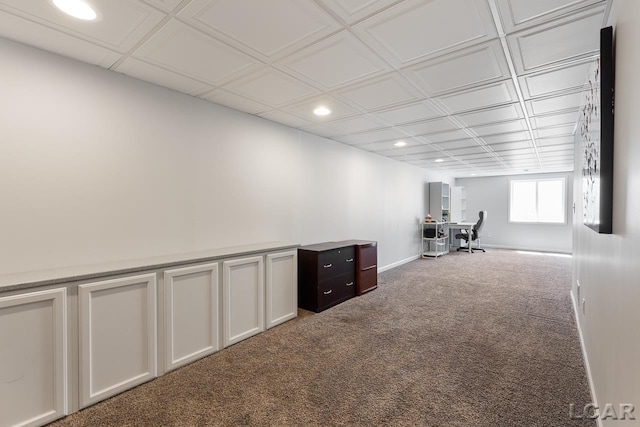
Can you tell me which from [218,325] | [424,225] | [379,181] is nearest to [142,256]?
[218,325]

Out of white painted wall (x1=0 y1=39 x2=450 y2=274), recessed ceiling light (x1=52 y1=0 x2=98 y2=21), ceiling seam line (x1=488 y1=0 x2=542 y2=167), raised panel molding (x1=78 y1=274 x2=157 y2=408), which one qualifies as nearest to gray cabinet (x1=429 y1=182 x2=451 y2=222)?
ceiling seam line (x1=488 y1=0 x2=542 y2=167)

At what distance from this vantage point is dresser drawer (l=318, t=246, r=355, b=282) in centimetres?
385

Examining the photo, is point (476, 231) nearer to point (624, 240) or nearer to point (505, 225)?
point (505, 225)

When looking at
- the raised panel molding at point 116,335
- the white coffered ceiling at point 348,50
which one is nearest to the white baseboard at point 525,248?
the white coffered ceiling at point 348,50

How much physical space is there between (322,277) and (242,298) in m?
1.19

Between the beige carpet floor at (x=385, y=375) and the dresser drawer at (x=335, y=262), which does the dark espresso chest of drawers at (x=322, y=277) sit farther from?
the beige carpet floor at (x=385, y=375)

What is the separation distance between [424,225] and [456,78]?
231 inches

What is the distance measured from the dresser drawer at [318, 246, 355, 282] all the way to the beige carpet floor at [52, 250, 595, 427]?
0.46 metres

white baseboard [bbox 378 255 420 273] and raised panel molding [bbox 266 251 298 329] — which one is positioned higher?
raised panel molding [bbox 266 251 298 329]

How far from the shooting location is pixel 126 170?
256 cm

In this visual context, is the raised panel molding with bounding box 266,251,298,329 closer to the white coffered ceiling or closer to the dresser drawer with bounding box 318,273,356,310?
the dresser drawer with bounding box 318,273,356,310

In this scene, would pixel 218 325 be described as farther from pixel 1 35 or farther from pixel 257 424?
pixel 1 35

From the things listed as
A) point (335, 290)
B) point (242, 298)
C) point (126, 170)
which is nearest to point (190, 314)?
point (242, 298)

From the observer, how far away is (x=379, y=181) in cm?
613
